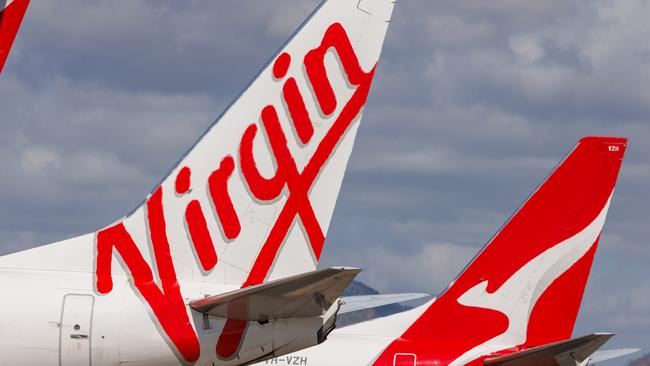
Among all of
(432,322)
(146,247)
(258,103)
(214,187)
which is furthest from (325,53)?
(432,322)

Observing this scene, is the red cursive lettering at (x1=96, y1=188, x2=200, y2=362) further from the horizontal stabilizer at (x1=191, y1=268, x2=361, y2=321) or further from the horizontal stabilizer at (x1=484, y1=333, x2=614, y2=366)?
the horizontal stabilizer at (x1=484, y1=333, x2=614, y2=366)

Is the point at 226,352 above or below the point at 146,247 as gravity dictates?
below

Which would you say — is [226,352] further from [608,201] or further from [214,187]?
[608,201]

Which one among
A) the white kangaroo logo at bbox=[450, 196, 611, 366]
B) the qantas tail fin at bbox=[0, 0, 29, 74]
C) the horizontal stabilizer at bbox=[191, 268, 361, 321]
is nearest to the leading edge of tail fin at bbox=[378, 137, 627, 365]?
the white kangaroo logo at bbox=[450, 196, 611, 366]

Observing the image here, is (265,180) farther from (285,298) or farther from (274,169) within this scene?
(285,298)

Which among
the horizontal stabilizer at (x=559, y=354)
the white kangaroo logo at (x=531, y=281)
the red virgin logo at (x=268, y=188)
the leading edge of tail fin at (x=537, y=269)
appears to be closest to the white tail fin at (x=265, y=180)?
the red virgin logo at (x=268, y=188)

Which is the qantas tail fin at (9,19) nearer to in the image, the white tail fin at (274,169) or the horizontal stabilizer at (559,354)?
the white tail fin at (274,169)

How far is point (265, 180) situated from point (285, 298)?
3093 mm

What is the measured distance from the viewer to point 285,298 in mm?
20516

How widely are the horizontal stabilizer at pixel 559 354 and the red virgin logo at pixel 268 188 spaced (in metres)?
9.67

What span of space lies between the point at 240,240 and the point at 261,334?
1.78 meters

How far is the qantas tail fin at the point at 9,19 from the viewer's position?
21219 mm

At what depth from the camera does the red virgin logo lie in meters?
22.6

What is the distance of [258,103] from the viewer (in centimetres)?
2330
